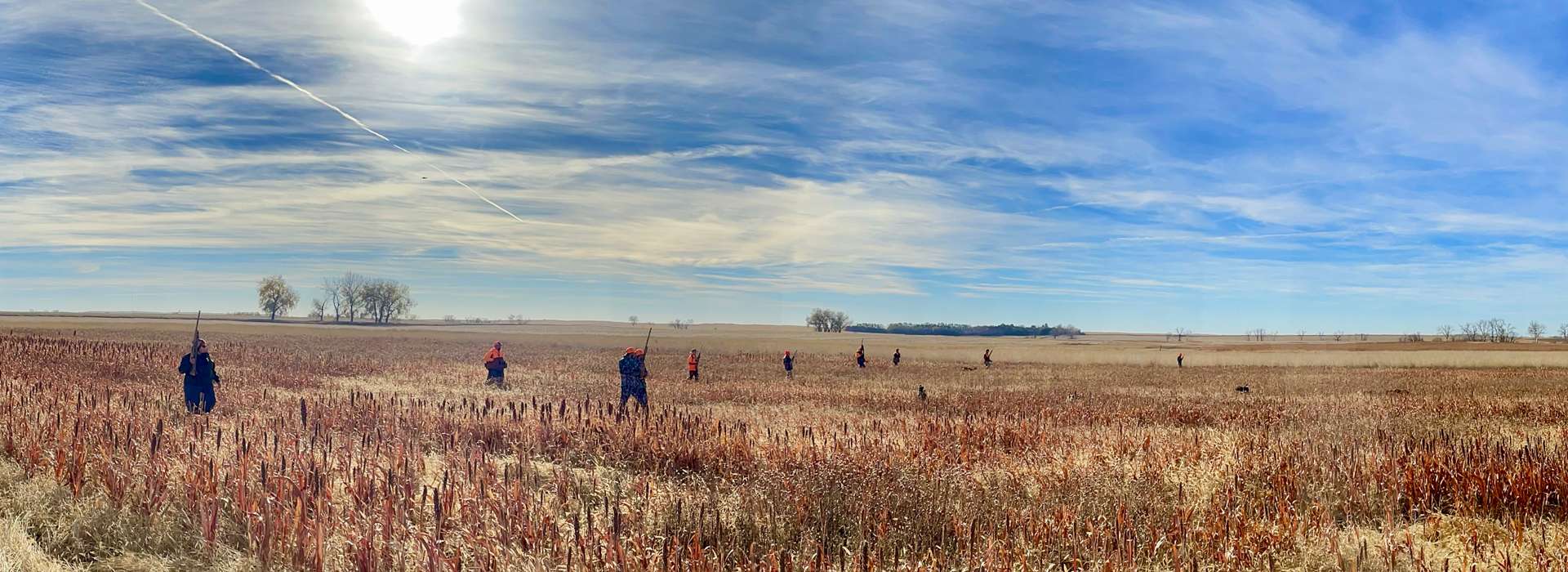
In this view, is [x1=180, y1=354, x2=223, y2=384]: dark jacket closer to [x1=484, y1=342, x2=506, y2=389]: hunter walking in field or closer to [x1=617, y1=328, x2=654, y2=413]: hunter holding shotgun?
[x1=617, y1=328, x2=654, y2=413]: hunter holding shotgun

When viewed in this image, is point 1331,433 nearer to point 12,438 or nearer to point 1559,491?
point 1559,491

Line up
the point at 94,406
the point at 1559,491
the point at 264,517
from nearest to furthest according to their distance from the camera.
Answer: the point at 264,517
the point at 1559,491
the point at 94,406

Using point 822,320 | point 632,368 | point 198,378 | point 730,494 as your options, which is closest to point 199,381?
point 198,378

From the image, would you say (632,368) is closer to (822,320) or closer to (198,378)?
(198,378)

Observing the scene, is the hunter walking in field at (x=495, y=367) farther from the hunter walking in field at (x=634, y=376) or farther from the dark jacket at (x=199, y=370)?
the dark jacket at (x=199, y=370)

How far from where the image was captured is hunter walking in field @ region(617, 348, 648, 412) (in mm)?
15289

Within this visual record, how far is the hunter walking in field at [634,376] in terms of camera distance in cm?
1529

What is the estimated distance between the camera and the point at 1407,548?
622 cm

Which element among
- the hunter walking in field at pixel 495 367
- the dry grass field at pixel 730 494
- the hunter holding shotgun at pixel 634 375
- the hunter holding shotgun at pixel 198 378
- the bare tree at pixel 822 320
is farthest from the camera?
the bare tree at pixel 822 320

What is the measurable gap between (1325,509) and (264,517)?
26.8ft

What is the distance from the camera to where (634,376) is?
50.5 feet

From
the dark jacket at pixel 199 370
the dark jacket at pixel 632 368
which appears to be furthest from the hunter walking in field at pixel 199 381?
the dark jacket at pixel 632 368

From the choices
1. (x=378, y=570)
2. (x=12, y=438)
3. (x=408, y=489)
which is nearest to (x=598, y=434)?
(x=408, y=489)

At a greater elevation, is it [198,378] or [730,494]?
[198,378]
